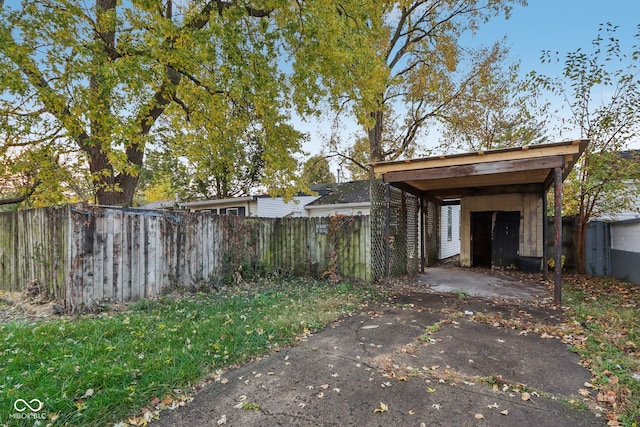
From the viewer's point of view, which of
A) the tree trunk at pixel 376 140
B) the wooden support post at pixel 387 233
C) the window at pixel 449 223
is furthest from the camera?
the window at pixel 449 223

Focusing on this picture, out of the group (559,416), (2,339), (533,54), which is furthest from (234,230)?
(533,54)

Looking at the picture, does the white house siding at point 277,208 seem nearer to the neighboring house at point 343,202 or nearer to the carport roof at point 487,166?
the neighboring house at point 343,202

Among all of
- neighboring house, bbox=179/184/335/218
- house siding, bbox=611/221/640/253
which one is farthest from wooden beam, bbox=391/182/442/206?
neighboring house, bbox=179/184/335/218

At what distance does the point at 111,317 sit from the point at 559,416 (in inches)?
188

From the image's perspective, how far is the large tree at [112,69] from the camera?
5305 mm

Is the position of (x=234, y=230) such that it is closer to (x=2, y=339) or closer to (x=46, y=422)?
(x=2, y=339)

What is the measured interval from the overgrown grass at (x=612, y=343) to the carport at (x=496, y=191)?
73 cm

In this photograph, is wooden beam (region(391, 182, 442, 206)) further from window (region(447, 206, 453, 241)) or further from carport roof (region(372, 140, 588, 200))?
window (region(447, 206, 453, 241))

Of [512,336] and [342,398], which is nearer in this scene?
[342,398]

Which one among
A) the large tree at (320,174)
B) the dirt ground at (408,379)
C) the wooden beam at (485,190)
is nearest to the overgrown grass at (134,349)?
the dirt ground at (408,379)

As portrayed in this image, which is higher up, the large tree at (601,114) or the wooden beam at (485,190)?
the large tree at (601,114)

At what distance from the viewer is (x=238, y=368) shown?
287 centimetres

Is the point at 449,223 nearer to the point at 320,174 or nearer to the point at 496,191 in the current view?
the point at 496,191

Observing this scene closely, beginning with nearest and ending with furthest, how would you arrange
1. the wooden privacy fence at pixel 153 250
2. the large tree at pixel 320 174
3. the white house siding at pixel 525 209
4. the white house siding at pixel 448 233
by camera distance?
1. the wooden privacy fence at pixel 153 250
2. the white house siding at pixel 525 209
3. the white house siding at pixel 448 233
4. the large tree at pixel 320 174
